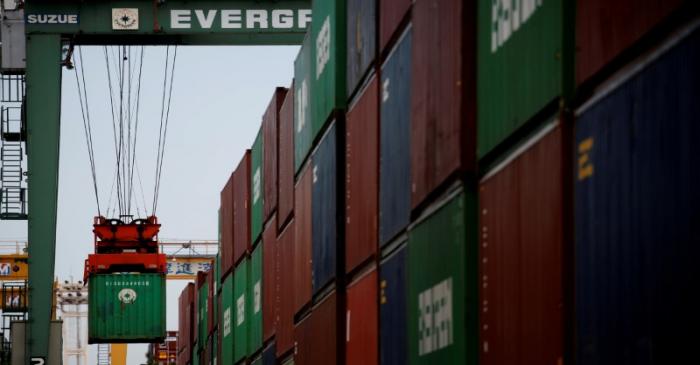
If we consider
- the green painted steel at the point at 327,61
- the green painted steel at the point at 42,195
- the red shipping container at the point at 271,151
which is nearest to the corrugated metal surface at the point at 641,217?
the green painted steel at the point at 327,61

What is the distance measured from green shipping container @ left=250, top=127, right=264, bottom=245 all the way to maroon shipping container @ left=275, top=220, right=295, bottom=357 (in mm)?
3411

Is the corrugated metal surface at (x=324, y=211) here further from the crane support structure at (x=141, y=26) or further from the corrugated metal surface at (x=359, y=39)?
the crane support structure at (x=141, y=26)

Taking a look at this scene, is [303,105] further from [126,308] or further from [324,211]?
[126,308]

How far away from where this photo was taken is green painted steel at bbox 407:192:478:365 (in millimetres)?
11258

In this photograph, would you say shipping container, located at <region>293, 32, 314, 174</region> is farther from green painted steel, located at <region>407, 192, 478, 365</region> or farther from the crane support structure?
the crane support structure

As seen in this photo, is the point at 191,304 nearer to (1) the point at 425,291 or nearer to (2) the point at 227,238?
(2) the point at 227,238

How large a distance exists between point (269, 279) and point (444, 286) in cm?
1463

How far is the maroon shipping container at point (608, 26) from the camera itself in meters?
7.50

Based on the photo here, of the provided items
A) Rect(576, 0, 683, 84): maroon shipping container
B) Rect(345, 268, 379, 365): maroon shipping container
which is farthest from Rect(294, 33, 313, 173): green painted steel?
Rect(576, 0, 683, 84): maroon shipping container

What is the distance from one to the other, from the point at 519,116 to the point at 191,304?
144ft

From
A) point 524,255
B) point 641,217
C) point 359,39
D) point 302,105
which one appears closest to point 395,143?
point 359,39

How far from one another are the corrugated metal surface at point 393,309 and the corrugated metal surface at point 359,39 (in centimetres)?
256

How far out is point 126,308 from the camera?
43938 millimetres

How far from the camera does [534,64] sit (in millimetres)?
9578
